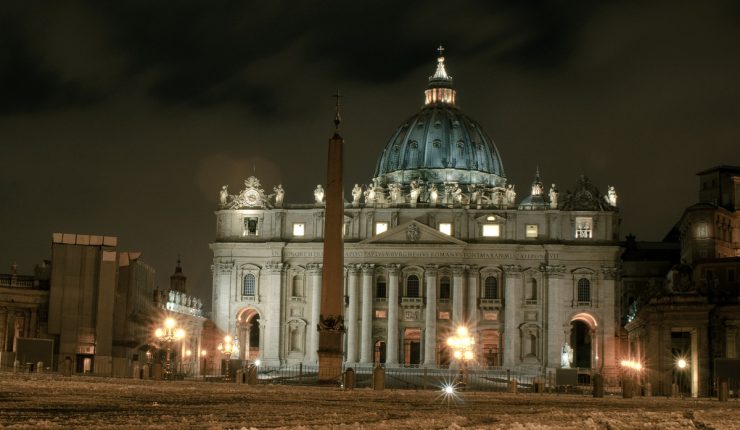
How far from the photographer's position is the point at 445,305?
4574 inches

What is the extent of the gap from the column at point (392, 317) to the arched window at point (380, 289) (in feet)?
4.22

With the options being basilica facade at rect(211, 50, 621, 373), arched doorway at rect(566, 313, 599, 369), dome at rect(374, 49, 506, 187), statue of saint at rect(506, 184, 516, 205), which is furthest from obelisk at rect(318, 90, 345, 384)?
dome at rect(374, 49, 506, 187)

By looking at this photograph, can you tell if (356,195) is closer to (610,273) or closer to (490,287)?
(490,287)

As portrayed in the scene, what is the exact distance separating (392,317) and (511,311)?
32.5 ft

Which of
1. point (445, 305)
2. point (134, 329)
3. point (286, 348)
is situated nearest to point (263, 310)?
point (286, 348)

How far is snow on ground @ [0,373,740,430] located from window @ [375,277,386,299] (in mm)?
72145

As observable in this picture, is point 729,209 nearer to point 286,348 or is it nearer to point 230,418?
point 286,348

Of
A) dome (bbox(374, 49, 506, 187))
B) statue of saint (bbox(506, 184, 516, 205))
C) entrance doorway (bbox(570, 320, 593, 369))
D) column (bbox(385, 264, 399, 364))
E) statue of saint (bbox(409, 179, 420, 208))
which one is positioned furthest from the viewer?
dome (bbox(374, 49, 506, 187))

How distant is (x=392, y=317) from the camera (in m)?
115

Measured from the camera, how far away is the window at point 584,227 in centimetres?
11625

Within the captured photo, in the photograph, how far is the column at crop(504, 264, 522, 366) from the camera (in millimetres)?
113750

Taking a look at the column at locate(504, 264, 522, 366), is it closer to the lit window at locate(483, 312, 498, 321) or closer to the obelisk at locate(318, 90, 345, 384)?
the lit window at locate(483, 312, 498, 321)

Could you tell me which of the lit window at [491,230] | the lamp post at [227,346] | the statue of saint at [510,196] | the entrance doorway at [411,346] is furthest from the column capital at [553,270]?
the lamp post at [227,346]

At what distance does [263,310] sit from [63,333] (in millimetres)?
44581
